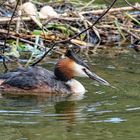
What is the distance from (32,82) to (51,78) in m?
0.30

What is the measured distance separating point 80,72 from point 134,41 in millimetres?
3729

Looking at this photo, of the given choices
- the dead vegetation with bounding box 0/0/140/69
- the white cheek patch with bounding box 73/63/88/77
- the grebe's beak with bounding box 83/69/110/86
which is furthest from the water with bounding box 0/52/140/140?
the dead vegetation with bounding box 0/0/140/69

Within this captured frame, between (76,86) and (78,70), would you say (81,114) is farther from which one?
(78,70)

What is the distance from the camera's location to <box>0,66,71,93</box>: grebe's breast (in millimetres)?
9336

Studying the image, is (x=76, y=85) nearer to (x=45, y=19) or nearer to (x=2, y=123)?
(x=2, y=123)

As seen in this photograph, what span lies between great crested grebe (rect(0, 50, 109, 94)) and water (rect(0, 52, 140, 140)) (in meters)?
0.21

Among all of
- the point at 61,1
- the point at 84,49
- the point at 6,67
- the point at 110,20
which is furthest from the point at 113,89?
the point at 61,1

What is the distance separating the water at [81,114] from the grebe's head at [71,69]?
7.5 inches

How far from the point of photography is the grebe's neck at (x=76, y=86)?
9250mm

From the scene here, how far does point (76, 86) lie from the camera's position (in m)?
9.39

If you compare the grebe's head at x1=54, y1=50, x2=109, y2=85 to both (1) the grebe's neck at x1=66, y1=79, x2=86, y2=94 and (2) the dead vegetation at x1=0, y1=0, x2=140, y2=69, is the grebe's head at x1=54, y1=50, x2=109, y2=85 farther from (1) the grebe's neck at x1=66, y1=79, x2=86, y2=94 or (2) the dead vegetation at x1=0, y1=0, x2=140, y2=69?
(2) the dead vegetation at x1=0, y1=0, x2=140, y2=69

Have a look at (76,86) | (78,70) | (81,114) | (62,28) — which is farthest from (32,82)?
(62,28)

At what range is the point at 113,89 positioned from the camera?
30.5 feet

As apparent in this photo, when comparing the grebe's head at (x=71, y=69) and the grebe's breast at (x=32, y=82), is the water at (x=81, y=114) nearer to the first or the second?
the grebe's head at (x=71, y=69)
